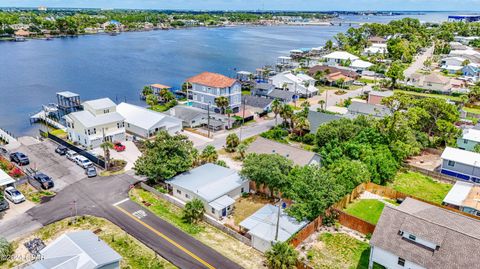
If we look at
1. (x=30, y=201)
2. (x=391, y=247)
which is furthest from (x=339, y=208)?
(x=30, y=201)

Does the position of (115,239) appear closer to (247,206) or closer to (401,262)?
(247,206)

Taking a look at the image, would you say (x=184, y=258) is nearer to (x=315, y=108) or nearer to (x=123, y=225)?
(x=123, y=225)

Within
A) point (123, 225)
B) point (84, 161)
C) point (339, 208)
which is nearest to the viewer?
point (123, 225)

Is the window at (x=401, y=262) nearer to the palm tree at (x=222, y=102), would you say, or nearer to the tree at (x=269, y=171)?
the tree at (x=269, y=171)

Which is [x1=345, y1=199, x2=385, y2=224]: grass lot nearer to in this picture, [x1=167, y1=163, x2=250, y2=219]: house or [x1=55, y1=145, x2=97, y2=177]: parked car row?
[x1=167, y1=163, x2=250, y2=219]: house

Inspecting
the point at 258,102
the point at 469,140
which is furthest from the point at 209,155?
the point at 469,140

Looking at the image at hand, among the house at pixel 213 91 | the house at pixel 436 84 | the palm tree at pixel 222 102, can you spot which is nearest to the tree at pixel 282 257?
the palm tree at pixel 222 102

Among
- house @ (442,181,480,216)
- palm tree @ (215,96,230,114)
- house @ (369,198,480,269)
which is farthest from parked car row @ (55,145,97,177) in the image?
house @ (442,181,480,216)
